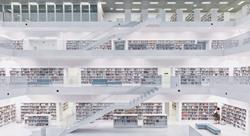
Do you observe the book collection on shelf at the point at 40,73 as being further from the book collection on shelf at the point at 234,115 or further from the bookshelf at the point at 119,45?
the book collection on shelf at the point at 234,115

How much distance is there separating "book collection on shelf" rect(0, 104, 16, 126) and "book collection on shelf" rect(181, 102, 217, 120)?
387 inches

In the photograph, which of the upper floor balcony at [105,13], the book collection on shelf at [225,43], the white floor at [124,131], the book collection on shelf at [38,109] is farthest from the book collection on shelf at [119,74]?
the book collection on shelf at [225,43]

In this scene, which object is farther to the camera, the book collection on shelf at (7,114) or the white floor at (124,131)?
the book collection on shelf at (7,114)

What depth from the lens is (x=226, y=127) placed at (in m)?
14.2

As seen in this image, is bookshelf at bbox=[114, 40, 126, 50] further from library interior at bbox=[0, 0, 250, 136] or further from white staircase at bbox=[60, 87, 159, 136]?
white staircase at bbox=[60, 87, 159, 136]

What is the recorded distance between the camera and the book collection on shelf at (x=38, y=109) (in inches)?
646

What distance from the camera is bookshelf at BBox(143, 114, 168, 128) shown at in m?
14.7

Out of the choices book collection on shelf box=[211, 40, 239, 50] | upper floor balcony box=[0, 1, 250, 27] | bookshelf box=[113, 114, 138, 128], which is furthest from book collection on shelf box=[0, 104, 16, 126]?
book collection on shelf box=[211, 40, 239, 50]

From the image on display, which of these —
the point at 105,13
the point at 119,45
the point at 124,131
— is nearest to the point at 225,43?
the point at 119,45

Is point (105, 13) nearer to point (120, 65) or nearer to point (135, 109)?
point (120, 65)

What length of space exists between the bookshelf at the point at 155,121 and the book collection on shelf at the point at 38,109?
5449 mm

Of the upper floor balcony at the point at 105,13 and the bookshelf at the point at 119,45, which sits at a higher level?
the upper floor balcony at the point at 105,13

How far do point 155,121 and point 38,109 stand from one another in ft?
22.5

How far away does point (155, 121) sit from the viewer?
48.3 ft
